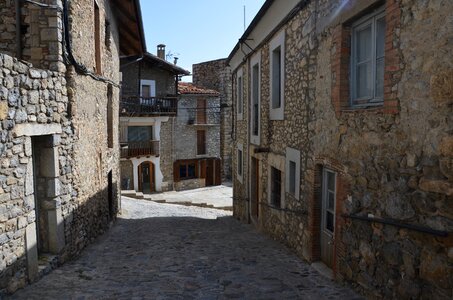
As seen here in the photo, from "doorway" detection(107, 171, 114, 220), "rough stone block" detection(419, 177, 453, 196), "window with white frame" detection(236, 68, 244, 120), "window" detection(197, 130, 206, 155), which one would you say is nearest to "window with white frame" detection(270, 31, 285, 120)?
"window with white frame" detection(236, 68, 244, 120)

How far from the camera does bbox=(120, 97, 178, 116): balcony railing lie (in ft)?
76.1

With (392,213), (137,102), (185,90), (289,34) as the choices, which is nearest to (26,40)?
(289,34)

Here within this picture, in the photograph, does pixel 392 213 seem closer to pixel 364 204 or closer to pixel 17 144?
pixel 364 204

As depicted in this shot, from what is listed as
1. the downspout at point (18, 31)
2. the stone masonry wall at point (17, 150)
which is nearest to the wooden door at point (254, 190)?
the stone masonry wall at point (17, 150)

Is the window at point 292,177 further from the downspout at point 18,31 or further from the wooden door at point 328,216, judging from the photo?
the downspout at point 18,31

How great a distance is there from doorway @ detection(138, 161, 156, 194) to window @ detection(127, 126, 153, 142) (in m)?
1.77

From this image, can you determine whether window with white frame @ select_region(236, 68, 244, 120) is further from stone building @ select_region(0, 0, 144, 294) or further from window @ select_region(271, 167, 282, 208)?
stone building @ select_region(0, 0, 144, 294)

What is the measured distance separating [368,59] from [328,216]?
2295mm

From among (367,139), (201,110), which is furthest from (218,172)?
(367,139)

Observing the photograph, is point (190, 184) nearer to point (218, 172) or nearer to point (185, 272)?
point (218, 172)

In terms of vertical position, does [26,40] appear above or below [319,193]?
above

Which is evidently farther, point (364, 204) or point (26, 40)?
point (26, 40)

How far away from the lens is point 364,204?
4.07m

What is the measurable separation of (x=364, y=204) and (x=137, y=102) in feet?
68.5
